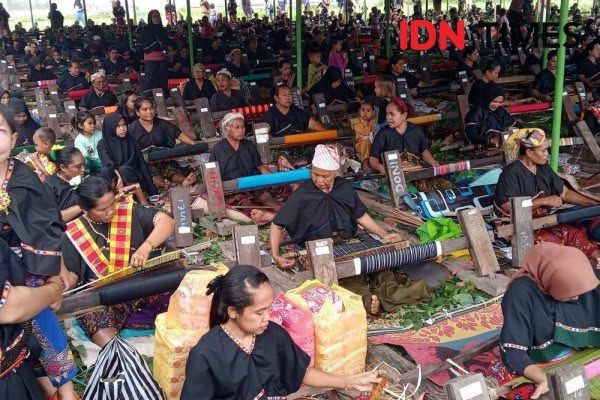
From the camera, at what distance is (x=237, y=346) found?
263 cm

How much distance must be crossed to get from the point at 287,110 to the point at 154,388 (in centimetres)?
532

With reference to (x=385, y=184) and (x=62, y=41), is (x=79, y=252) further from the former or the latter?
(x=62, y=41)

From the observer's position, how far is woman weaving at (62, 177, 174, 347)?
3.90 m

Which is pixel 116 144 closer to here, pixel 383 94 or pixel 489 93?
pixel 383 94

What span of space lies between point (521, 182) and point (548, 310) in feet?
7.18

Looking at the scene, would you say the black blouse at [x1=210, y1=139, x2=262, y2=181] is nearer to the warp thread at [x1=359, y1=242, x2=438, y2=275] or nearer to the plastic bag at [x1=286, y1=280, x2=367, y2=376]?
the warp thread at [x1=359, y1=242, x2=438, y2=275]

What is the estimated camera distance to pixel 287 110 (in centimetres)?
803

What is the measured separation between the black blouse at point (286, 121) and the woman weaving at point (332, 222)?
3111 millimetres

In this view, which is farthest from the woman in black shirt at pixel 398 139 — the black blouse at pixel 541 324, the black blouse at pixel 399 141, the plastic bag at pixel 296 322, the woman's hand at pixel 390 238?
the black blouse at pixel 541 324

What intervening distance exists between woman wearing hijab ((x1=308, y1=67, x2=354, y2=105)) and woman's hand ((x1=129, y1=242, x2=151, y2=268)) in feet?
21.6

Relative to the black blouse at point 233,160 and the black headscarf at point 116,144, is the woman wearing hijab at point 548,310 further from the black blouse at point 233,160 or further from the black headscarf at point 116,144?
the black headscarf at point 116,144

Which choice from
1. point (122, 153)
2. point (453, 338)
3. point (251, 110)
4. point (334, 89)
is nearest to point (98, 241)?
point (453, 338)

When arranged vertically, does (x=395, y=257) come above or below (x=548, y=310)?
below

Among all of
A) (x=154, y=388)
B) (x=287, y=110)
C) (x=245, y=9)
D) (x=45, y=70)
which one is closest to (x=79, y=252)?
(x=154, y=388)
